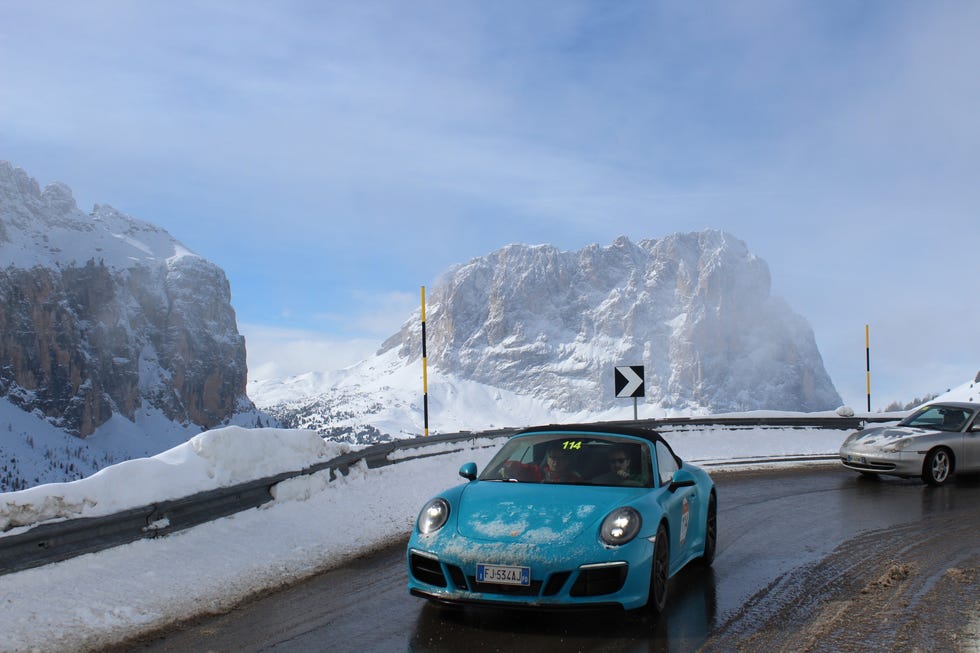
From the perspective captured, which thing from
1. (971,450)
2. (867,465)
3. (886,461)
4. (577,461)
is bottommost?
(867,465)

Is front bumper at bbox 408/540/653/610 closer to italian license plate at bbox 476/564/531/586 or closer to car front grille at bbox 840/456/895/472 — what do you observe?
italian license plate at bbox 476/564/531/586

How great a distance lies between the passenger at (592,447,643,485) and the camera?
6.29 meters

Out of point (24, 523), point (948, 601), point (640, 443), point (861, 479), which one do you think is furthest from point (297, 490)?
point (861, 479)

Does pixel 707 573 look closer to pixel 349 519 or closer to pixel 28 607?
pixel 349 519

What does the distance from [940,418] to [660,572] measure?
34.4 feet

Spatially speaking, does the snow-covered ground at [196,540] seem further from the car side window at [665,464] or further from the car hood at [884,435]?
the car hood at [884,435]

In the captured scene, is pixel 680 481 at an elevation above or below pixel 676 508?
above

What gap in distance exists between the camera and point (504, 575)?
17.1 ft

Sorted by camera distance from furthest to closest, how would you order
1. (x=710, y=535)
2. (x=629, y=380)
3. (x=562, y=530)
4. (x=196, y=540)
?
(x=629, y=380) < (x=710, y=535) < (x=196, y=540) < (x=562, y=530)

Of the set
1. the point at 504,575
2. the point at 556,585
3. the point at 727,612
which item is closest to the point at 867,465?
the point at 727,612

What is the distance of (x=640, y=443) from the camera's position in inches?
262

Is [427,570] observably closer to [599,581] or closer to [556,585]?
[556,585]

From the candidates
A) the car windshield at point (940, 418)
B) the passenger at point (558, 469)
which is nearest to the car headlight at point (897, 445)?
the car windshield at point (940, 418)

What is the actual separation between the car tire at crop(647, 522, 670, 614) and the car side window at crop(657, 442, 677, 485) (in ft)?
1.95
